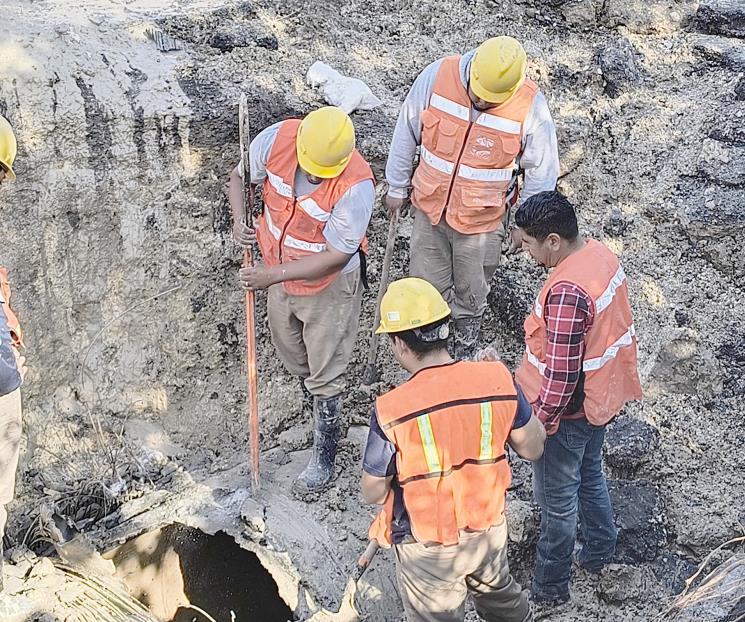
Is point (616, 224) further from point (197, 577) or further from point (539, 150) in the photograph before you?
point (197, 577)

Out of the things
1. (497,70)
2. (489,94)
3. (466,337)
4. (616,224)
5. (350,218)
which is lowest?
(466,337)

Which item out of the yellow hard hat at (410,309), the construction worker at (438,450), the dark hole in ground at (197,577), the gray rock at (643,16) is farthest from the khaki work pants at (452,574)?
the gray rock at (643,16)

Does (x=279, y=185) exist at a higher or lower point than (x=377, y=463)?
higher

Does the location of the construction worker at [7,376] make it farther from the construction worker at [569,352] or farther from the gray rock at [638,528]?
the gray rock at [638,528]

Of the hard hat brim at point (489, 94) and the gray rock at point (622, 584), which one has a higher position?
the hard hat brim at point (489, 94)

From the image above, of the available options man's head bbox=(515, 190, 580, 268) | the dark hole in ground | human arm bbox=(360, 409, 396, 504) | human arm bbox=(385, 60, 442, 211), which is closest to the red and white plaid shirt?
man's head bbox=(515, 190, 580, 268)

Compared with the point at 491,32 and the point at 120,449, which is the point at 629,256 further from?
the point at 120,449

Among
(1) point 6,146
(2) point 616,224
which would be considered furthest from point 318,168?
(2) point 616,224

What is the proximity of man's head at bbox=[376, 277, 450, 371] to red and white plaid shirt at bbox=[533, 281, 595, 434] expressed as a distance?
1.67ft

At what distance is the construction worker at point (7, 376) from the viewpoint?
3.16 metres

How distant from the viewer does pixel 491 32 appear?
5.85 m

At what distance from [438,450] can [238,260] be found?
7.47ft

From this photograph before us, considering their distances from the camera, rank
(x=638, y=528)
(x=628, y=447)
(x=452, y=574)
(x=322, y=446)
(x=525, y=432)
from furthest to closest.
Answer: (x=628, y=447), (x=322, y=446), (x=638, y=528), (x=452, y=574), (x=525, y=432)

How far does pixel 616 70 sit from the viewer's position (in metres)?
5.72
